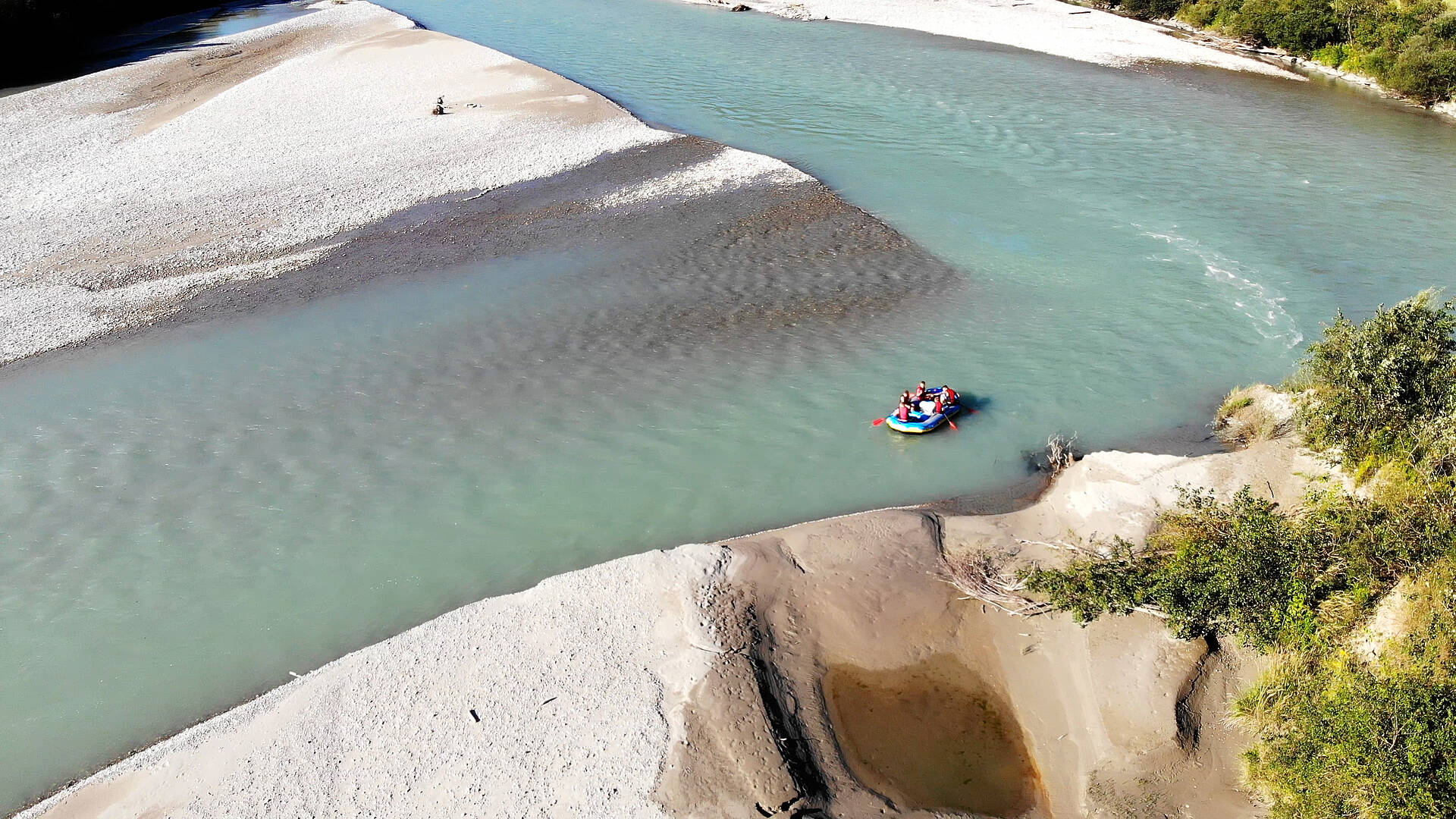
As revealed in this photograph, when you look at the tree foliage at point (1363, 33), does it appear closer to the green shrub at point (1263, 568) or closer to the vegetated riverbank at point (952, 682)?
the vegetated riverbank at point (952, 682)

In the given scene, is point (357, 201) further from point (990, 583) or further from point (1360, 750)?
point (1360, 750)

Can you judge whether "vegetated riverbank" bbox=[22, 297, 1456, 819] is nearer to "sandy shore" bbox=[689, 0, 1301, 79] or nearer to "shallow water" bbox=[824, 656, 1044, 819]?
"shallow water" bbox=[824, 656, 1044, 819]

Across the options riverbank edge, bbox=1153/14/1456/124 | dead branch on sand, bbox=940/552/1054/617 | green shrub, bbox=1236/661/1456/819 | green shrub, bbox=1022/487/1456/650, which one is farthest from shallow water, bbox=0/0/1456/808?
green shrub, bbox=1236/661/1456/819

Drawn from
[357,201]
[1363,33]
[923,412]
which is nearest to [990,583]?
[923,412]

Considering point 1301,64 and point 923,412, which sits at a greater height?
point 1301,64

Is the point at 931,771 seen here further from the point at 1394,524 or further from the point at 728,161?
the point at 728,161

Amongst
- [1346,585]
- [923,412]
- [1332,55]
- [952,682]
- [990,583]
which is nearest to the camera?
[1346,585]
